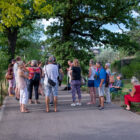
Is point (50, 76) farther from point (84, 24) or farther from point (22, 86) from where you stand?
point (84, 24)

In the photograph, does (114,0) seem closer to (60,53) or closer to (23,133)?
(60,53)

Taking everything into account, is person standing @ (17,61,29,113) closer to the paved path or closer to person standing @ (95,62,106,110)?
the paved path

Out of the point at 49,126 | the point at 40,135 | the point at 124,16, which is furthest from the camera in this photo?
the point at 124,16

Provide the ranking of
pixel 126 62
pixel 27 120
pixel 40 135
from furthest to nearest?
1. pixel 126 62
2. pixel 27 120
3. pixel 40 135

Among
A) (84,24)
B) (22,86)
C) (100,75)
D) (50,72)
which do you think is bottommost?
(22,86)

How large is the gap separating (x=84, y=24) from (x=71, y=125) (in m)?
15.1

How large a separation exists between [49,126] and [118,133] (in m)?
1.77

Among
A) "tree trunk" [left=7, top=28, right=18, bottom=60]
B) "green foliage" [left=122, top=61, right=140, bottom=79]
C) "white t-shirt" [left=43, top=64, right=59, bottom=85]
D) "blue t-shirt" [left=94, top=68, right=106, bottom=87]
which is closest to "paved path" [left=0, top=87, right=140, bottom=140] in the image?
"blue t-shirt" [left=94, top=68, right=106, bottom=87]

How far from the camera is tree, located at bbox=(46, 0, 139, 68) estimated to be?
1908cm

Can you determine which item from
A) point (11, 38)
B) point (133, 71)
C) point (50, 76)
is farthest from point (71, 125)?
point (11, 38)

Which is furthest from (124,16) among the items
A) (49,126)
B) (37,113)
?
(49,126)

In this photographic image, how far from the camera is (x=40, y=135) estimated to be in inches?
230

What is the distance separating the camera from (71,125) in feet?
22.3

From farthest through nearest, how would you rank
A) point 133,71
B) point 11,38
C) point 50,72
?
1. point 11,38
2. point 133,71
3. point 50,72
